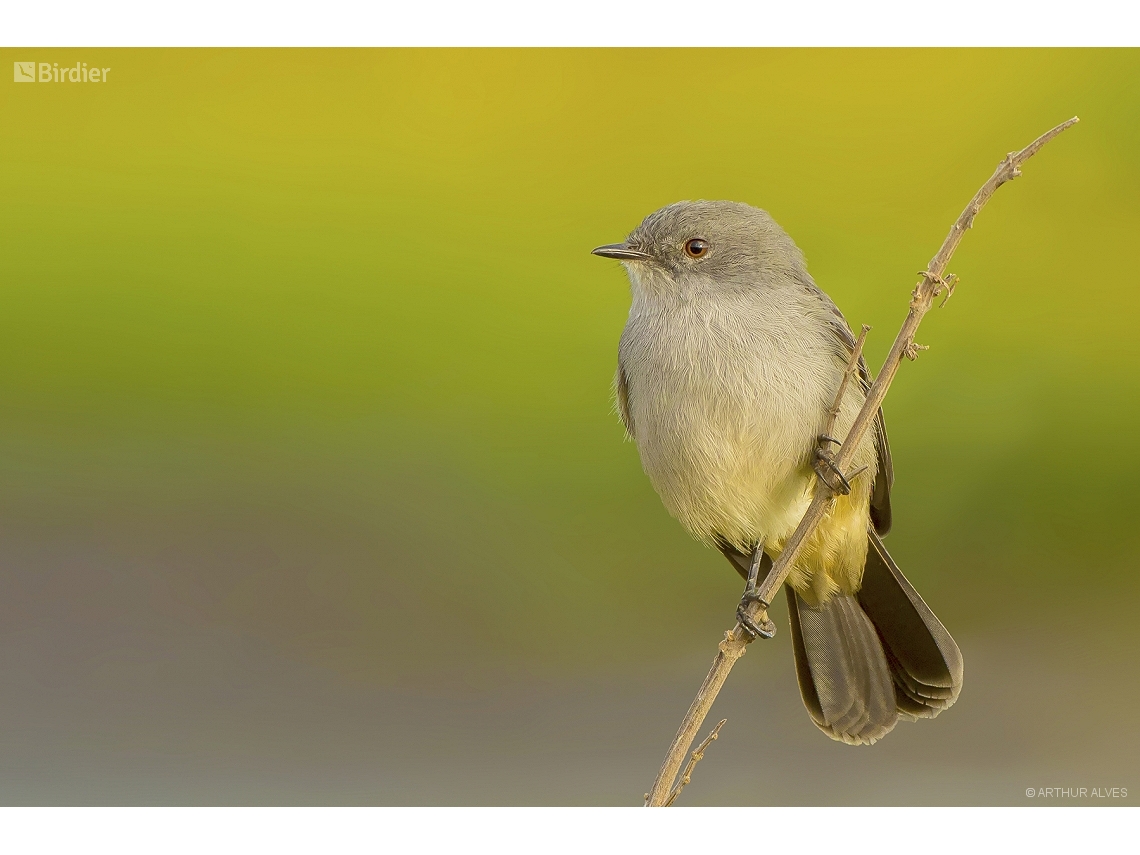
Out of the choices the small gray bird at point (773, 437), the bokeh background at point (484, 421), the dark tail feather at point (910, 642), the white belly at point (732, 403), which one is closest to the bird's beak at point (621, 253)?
the small gray bird at point (773, 437)

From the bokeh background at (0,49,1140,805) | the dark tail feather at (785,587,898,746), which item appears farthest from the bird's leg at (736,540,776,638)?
the bokeh background at (0,49,1140,805)

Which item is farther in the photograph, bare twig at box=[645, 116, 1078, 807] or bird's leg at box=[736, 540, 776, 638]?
bird's leg at box=[736, 540, 776, 638]

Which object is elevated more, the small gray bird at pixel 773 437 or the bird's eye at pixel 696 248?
the bird's eye at pixel 696 248

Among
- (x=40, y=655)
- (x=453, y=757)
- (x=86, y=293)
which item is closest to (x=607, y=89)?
(x=86, y=293)

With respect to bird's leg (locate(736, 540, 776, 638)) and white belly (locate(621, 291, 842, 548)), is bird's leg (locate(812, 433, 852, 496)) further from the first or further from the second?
bird's leg (locate(736, 540, 776, 638))

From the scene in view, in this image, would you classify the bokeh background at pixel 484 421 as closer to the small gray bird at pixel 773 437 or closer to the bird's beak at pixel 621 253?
the small gray bird at pixel 773 437

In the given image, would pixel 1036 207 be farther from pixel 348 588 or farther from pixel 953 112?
pixel 348 588
